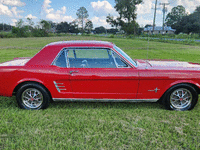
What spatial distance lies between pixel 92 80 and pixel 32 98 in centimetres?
135

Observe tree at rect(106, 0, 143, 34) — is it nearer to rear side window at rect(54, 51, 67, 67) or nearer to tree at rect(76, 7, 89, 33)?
tree at rect(76, 7, 89, 33)

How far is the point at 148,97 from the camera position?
387 centimetres

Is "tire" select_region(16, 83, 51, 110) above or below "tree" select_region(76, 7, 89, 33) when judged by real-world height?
below

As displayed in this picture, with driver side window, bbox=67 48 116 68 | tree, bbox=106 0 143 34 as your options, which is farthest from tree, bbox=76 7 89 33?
driver side window, bbox=67 48 116 68

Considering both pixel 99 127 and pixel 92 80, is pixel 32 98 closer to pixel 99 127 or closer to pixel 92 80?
pixel 92 80

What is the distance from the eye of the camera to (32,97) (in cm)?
391

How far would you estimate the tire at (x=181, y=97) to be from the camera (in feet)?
12.5

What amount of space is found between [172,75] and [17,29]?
243ft

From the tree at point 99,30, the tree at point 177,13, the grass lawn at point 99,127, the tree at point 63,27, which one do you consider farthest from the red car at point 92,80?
the tree at point 99,30

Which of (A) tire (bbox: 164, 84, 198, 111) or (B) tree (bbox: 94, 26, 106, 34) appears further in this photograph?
(B) tree (bbox: 94, 26, 106, 34)

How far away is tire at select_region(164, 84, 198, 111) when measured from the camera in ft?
12.5

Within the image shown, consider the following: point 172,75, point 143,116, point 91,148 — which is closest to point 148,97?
point 143,116

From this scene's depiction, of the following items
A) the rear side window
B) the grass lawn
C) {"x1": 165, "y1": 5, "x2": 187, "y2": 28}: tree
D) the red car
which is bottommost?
the grass lawn

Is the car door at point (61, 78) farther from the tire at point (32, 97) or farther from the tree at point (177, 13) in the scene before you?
the tree at point (177, 13)
